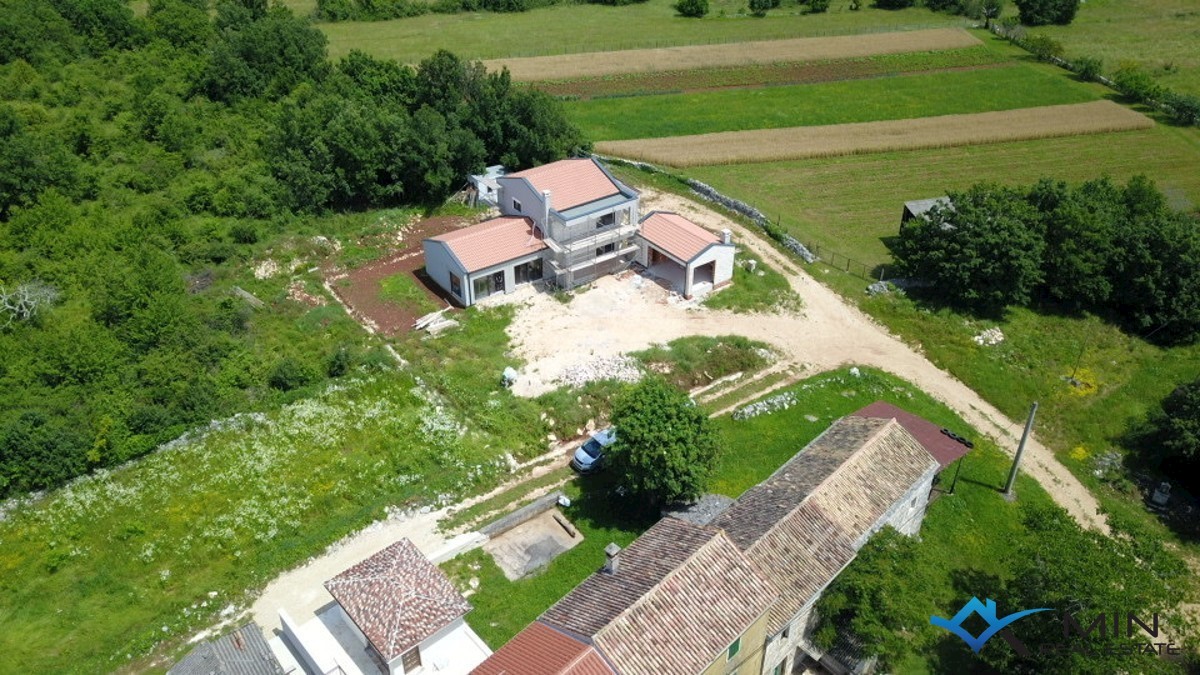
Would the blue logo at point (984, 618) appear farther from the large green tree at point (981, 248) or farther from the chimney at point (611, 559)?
the large green tree at point (981, 248)

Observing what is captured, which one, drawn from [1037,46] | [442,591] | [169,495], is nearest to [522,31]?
A: [1037,46]

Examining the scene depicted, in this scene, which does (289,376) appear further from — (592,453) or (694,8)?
(694,8)

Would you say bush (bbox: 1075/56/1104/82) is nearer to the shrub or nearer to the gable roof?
the shrub

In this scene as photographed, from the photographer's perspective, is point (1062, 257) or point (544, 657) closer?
point (544, 657)

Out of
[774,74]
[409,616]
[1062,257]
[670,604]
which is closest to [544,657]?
[670,604]

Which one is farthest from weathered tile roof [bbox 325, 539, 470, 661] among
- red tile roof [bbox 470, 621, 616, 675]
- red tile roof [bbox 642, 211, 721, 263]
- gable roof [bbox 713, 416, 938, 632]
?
red tile roof [bbox 642, 211, 721, 263]

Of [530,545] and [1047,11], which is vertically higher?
[1047,11]

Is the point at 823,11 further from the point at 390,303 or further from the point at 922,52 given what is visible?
the point at 390,303

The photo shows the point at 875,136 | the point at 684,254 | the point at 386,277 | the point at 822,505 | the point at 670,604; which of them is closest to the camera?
the point at 670,604
